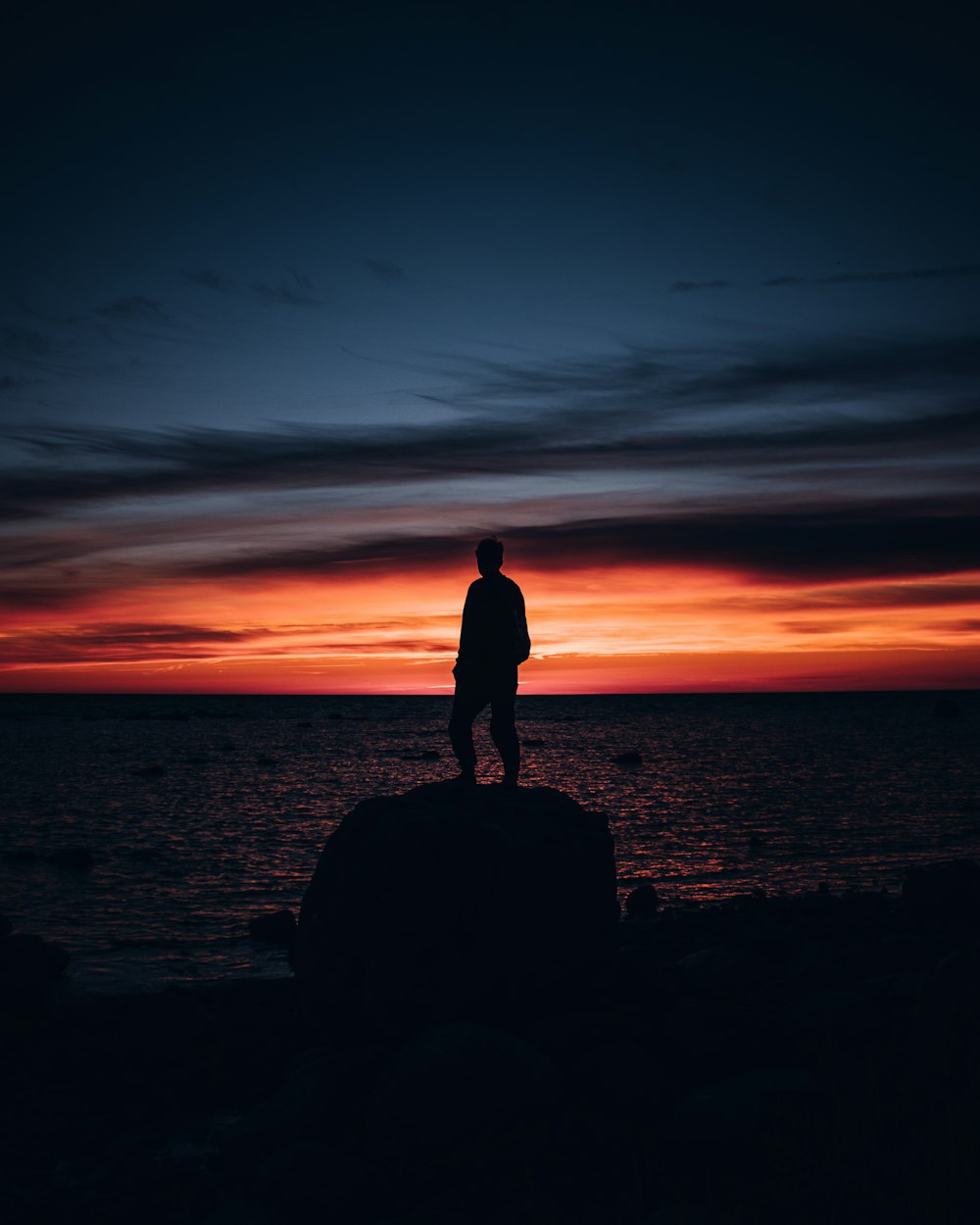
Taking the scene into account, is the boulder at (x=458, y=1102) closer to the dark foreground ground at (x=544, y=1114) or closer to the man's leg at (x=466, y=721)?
the dark foreground ground at (x=544, y=1114)

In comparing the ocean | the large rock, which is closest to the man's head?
the large rock

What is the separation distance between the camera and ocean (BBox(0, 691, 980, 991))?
20.3 metres

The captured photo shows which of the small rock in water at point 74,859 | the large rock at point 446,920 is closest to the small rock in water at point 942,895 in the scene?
the large rock at point 446,920

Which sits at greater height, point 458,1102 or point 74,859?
point 458,1102

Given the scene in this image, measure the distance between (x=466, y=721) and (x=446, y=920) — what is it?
2754 mm

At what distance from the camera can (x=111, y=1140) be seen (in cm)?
899

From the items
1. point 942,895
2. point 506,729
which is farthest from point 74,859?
point 942,895

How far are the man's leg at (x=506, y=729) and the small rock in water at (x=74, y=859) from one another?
62.8 ft

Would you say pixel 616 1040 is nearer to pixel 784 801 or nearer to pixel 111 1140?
pixel 111 1140

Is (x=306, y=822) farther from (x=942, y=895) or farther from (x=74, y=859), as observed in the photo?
(x=942, y=895)

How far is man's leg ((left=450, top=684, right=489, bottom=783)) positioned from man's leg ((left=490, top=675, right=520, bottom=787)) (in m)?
0.18

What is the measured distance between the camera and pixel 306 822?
119ft

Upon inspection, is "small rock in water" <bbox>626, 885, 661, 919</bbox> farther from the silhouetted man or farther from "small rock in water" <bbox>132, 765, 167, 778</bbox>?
"small rock in water" <bbox>132, 765, 167, 778</bbox>

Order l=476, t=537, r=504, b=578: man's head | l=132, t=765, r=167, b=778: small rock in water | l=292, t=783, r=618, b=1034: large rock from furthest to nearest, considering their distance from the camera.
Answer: l=132, t=765, r=167, b=778: small rock in water
l=476, t=537, r=504, b=578: man's head
l=292, t=783, r=618, b=1034: large rock
